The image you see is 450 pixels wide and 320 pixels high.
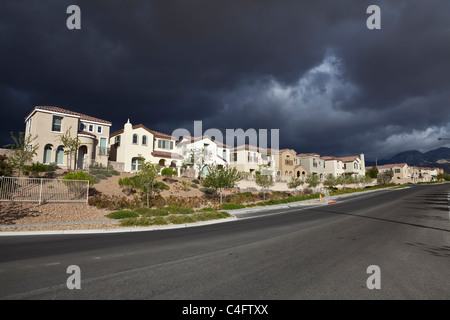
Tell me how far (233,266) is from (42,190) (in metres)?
17.6

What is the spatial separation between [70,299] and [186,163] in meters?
33.7

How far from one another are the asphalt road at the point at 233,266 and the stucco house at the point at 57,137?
21.1m

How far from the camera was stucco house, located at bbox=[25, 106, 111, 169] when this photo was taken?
27344 millimetres

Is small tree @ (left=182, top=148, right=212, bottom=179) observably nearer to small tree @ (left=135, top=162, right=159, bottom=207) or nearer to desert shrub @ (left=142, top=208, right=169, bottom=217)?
small tree @ (left=135, top=162, right=159, bottom=207)

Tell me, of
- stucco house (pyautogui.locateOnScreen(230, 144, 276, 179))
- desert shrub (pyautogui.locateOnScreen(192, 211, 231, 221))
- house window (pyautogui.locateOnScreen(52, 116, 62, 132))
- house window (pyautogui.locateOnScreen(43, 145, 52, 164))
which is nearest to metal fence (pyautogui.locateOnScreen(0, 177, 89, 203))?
desert shrub (pyautogui.locateOnScreen(192, 211, 231, 221))

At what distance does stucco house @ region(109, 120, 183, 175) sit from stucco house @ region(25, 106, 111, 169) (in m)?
2.78

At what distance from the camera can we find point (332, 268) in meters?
5.93

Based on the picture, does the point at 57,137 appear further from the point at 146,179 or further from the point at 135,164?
the point at 146,179

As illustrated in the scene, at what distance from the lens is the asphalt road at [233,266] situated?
15.2 feet

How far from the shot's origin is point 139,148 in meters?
36.2

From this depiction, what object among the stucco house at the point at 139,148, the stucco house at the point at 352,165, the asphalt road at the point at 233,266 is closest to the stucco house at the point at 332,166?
the stucco house at the point at 352,165

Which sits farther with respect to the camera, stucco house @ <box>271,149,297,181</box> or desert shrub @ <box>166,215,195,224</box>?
stucco house @ <box>271,149,297,181</box>
